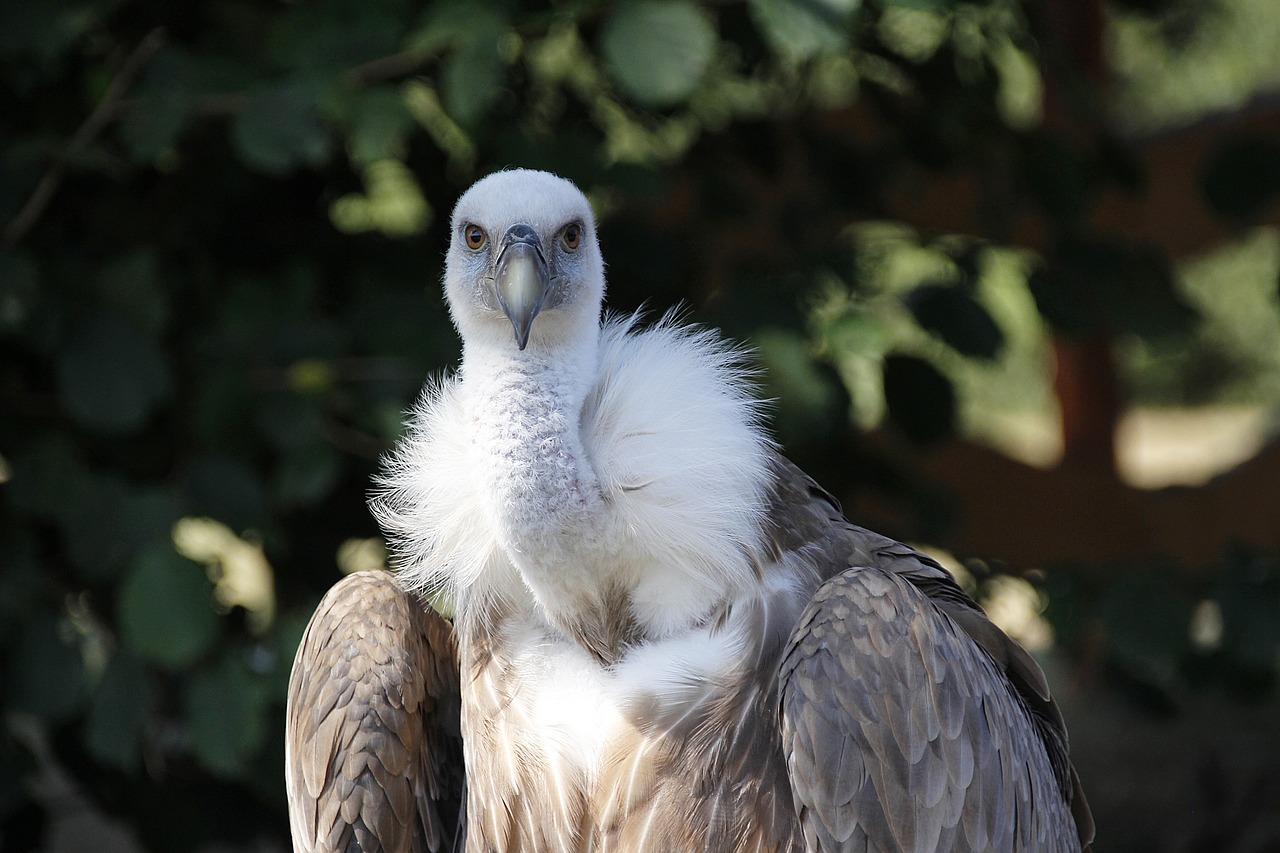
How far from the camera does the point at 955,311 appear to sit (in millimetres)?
3695

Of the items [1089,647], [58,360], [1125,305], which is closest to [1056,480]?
[1089,647]

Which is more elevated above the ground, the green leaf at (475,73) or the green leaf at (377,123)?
the green leaf at (475,73)

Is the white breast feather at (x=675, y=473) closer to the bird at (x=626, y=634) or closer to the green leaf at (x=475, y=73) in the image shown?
the bird at (x=626, y=634)

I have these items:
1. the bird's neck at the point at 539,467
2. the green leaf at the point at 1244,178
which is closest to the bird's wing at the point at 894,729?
the bird's neck at the point at 539,467

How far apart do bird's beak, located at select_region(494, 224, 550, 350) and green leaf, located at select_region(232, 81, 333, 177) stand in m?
1.15

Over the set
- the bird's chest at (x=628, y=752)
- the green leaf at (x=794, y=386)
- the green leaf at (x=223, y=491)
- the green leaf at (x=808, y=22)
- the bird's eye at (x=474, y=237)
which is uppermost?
the green leaf at (x=808, y=22)

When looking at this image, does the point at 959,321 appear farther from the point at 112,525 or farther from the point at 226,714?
the point at 112,525

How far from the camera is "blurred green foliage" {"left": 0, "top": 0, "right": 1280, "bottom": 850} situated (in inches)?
126

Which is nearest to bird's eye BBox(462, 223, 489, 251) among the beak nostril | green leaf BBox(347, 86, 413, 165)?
the beak nostril

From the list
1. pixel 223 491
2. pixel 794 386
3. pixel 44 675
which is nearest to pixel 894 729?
pixel 794 386

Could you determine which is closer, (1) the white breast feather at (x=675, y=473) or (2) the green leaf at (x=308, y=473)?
(1) the white breast feather at (x=675, y=473)

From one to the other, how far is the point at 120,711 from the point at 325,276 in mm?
1244

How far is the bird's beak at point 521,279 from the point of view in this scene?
204 cm

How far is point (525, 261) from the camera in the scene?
6.82 ft
